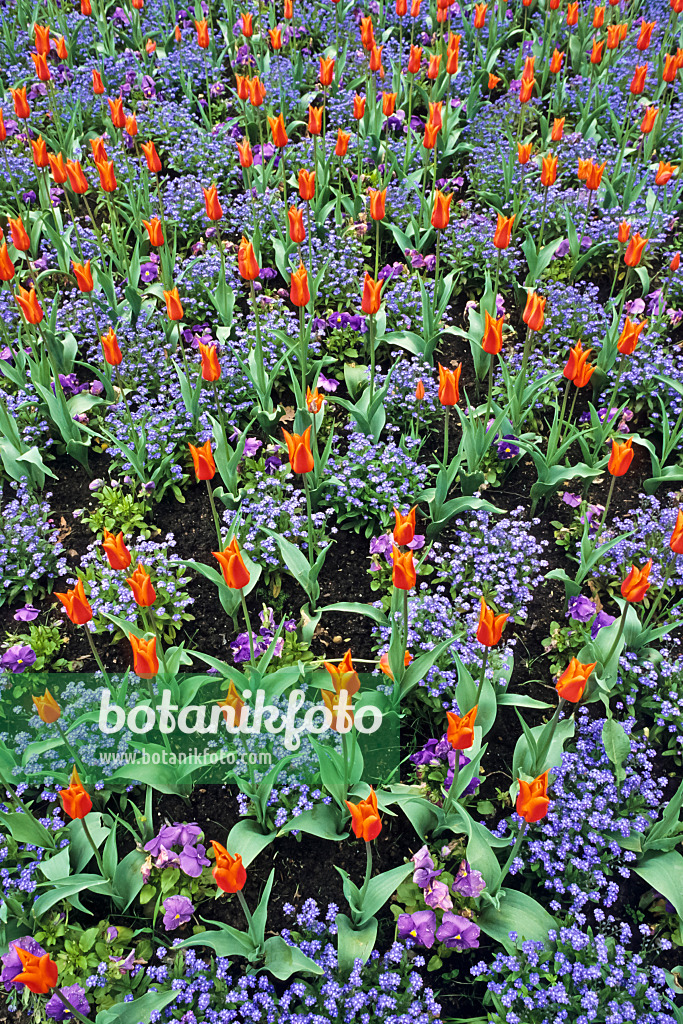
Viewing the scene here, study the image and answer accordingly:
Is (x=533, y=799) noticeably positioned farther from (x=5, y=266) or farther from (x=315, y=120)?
(x=315, y=120)

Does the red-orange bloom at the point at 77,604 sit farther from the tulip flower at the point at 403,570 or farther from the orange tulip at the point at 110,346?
the orange tulip at the point at 110,346

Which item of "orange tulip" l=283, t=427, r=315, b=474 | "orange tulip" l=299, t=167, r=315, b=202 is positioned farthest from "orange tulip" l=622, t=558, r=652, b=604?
"orange tulip" l=299, t=167, r=315, b=202

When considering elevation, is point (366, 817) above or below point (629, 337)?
below

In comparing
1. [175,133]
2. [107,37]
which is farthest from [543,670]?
[107,37]

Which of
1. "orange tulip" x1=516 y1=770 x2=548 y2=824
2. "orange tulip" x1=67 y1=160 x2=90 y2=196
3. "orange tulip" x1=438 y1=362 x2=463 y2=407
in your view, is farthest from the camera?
"orange tulip" x1=67 y1=160 x2=90 y2=196

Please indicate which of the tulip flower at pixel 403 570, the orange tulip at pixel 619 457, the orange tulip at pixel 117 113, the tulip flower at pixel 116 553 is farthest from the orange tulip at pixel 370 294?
the orange tulip at pixel 117 113

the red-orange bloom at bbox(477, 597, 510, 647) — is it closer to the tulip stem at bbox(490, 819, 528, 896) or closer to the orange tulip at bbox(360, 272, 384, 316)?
the tulip stem at bbox(490, 819, 528, 896)

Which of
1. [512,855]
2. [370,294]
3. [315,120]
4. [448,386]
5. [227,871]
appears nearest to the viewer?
[227,871]

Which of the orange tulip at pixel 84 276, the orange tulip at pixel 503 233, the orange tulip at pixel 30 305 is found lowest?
the orange tulip at pixel 30 305

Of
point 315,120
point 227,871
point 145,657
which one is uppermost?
point 315,120

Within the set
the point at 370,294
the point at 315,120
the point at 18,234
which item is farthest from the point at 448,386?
the point at 18,234

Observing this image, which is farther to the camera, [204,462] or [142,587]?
[204,462]

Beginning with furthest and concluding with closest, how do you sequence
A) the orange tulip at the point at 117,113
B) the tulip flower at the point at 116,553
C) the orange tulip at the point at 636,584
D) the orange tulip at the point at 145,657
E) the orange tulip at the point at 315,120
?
the orange tulip at the point at 117,113 → the orange tulip at the point at 315,120 → the tulip flower at the point at 116,553 → the orange tulip at the point at 636,584 → the orange tulip at the point at 145,657

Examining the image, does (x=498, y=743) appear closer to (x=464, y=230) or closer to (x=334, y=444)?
(x=334, y=444)
